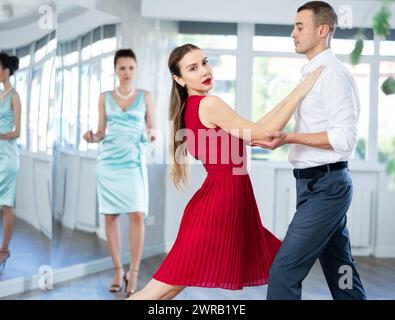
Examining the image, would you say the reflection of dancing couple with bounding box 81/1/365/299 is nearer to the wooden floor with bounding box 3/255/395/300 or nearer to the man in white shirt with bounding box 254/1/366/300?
the man in white shirt with bounding box 254/1/366/300

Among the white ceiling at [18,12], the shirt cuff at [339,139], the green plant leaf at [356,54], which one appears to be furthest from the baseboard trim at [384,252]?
the green plant leaf at [356,54]

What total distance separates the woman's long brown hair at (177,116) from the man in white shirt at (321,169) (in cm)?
32

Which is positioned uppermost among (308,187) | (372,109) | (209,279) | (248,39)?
(248,39)

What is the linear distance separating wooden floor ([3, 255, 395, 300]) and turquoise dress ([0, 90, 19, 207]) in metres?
0.58

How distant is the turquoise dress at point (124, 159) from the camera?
15.0 feet

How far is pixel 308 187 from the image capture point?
2529 millimetres

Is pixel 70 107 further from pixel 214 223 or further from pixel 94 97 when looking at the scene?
pixel 214 223

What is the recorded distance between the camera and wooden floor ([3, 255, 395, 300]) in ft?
14.1

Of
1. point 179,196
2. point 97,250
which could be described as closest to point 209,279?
point 97,250

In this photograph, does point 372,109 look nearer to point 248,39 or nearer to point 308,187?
point 248,39

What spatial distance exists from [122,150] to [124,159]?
6cm

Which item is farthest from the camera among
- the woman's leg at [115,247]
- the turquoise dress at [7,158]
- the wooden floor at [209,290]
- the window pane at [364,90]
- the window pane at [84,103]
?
the window pane at [364,90]

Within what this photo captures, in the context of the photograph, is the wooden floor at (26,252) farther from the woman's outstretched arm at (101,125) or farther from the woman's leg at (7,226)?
the woman's outstretched arm at (101,125)
